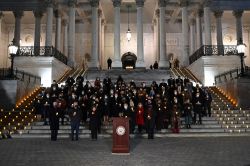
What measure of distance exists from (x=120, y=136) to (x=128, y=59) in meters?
A: 33.9

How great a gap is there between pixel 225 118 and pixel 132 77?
12635 mm

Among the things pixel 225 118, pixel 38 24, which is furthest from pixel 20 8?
pixel 225 118

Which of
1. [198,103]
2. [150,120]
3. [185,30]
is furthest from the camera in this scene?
[185,30]

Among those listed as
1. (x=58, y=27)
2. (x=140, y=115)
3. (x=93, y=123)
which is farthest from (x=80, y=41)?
(x=93, y=123)

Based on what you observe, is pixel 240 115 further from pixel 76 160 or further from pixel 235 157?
pixel 76 160

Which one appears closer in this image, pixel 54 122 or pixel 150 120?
pixel 54 122

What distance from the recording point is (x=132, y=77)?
30.6 m

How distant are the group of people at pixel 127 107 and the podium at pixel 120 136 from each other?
3.48m

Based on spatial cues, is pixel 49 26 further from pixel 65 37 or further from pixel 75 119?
pixel 75 119

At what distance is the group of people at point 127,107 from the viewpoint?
614 inches

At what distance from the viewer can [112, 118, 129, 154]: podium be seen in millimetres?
11859

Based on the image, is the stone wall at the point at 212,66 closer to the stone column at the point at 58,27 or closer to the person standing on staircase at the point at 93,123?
the stone column at the point at 58,27

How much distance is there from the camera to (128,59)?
45.5 metres

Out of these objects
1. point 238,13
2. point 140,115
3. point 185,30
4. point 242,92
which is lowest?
point 140,115
